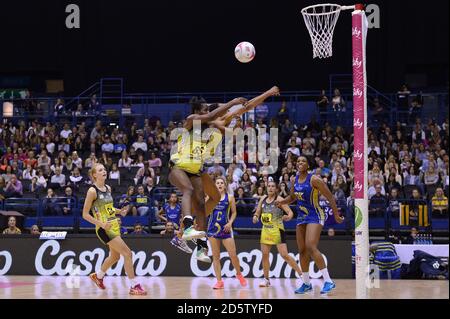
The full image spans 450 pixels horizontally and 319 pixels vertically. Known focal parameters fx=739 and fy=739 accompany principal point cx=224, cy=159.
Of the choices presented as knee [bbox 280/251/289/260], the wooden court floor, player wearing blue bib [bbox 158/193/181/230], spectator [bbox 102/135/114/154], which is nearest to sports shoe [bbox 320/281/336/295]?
the wooden court floor

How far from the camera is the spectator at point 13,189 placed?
19.7 metres

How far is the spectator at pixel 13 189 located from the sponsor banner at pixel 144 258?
3018 millimetres

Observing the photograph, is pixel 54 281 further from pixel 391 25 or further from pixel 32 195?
pixel 391 25

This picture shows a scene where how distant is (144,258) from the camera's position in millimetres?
16703

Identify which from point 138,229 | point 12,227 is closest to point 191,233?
point 138,229

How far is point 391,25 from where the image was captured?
25469 mm

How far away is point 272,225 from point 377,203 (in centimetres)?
436

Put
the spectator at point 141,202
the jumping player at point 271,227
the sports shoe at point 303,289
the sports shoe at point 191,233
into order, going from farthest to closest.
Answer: the spectator at point 141,202 < the jumping player at point 271,227 < the sports shoe at point 303,289 < the sports shoe at point 191,233

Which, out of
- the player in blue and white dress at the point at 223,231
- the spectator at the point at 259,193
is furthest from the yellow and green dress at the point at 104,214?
the spectator at the point at 259,193

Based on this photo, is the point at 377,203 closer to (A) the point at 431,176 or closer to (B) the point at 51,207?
(A) the point at 431,176

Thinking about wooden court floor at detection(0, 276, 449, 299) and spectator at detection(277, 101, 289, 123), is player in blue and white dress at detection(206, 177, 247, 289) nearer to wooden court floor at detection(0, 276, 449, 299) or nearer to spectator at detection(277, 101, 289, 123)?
wooden court floor at detection(0, 276, 449, 299)

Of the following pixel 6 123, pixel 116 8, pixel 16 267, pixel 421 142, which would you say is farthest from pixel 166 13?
pixel 16 267

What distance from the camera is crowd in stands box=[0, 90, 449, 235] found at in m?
18.3

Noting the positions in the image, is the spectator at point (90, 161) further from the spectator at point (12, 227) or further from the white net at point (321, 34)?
the white net at point (321, 34)
